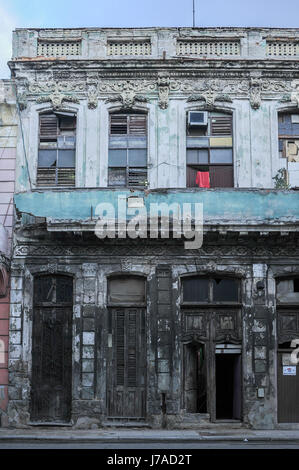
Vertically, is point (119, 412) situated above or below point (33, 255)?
below

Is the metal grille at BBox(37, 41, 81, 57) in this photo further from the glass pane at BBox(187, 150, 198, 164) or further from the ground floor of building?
the ground floor of building

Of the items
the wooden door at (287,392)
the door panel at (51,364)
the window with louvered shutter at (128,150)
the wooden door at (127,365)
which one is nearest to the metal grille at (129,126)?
the window with louvered shutter at (128,150)

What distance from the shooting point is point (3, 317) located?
16719mm

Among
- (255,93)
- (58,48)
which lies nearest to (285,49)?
(255,93)

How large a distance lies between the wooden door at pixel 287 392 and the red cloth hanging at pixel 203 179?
14.5ft

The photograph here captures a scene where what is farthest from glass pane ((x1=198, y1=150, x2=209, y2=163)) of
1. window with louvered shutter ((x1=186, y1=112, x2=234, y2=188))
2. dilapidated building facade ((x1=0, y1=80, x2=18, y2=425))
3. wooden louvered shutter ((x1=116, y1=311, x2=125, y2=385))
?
dilapidated building facade ((x1=0, y1=80, x2=18, y2=425))

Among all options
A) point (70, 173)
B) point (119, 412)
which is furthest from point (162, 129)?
point (119, 412)

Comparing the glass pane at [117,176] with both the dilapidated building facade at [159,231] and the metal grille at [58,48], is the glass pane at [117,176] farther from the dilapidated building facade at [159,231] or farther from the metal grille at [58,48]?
the metal grille at [58,48]

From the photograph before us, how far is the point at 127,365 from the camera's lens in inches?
648

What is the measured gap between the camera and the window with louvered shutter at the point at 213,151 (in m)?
17.5

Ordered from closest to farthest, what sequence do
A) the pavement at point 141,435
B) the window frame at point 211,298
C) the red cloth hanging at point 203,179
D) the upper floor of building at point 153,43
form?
the pavement at point 141,435
the window frame at point 211,298
the red cloth hanging at point 203,179
the upper floor of building at point 153,43

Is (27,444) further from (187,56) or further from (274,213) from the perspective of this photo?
(187,56)

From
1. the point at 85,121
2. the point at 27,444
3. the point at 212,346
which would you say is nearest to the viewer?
the point at 27,444

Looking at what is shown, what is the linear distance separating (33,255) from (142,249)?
2623 millimetres
